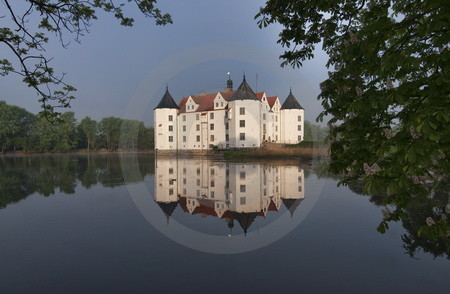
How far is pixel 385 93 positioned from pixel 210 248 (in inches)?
226

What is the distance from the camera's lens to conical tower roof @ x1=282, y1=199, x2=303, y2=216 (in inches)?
462

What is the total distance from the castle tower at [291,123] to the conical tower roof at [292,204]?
49851 mm

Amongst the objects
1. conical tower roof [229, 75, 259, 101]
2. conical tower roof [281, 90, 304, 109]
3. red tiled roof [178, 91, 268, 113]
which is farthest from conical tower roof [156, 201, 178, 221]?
conical tower roof [281, 90, 304, 109]

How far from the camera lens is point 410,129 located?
3.32 m

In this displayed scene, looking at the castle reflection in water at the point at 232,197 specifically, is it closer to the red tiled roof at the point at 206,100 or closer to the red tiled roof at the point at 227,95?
the red tiled roof at the point at 206,100

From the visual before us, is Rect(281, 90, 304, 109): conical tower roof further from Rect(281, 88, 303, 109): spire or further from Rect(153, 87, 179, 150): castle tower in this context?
Rect(153, 87, 179, 150): castle tower

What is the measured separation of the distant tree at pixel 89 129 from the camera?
104500 mm

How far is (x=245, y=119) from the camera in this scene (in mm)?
53219

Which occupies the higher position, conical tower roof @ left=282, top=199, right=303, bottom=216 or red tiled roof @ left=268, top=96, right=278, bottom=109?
red tiled roof @ left=268, top=96, right=278, bottom=109

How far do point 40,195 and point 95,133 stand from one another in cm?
10063

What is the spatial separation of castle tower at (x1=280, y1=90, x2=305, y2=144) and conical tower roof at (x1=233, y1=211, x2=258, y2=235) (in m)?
52.5

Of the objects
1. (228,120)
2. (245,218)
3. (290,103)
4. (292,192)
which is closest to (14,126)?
(228,120)

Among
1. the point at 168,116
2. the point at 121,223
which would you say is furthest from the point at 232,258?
the point at 168,116

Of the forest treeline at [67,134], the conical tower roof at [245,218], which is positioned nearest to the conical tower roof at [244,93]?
the conical tower roof at [245,218]
